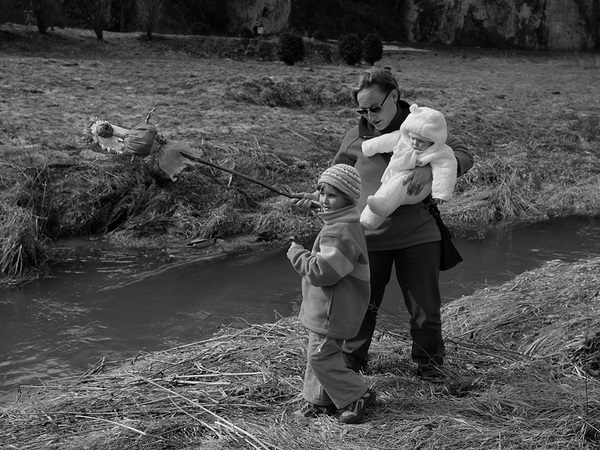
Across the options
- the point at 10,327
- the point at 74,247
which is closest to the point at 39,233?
the point at 74,247

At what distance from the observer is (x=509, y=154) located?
40.2ft

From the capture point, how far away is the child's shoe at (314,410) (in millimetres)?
3504

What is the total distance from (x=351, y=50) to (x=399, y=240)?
1746 centimetres

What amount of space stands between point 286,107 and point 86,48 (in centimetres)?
688

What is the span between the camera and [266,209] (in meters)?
9.48

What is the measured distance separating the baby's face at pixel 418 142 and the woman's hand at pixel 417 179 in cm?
10

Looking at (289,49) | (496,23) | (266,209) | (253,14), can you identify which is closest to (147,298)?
(266,209)

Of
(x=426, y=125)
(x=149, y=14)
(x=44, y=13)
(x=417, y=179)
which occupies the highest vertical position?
(x=149, y=14)

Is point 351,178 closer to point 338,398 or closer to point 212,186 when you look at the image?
point 338,398

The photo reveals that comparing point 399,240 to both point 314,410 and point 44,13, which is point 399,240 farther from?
point 44,13

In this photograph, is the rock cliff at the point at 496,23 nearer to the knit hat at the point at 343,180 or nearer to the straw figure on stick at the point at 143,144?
the straw figure on stick at the point at 143,144

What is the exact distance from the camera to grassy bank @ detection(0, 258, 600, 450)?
326cm

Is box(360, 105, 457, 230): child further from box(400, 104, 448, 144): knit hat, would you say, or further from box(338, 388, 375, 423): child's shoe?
box(338, 388, 375, 423): child's shoe

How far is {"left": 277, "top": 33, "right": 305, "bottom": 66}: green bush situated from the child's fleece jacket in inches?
637
